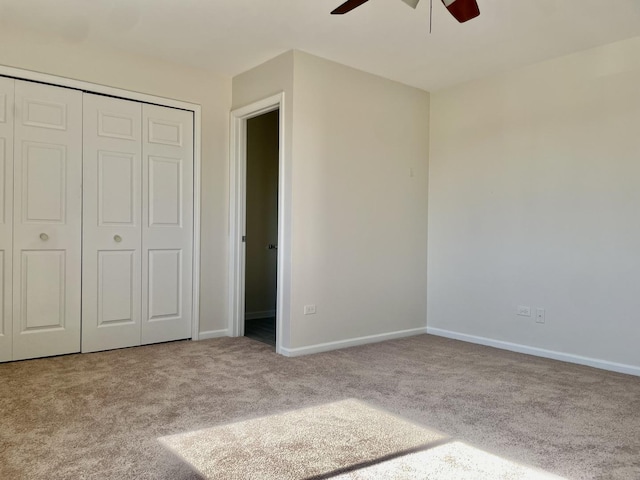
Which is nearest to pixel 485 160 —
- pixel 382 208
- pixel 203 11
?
pixel 382 208

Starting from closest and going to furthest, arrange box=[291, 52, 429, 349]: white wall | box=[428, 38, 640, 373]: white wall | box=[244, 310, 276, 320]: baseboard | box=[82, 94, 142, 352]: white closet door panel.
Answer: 1. box=[428, 38, 640, 373]: white wall
2. box=[82, 94, 142, 352]: white closet door panel
3. box=[291, 52, 429, 349]: white wall
4. box=[244, 310, 276, 320]: baseboard

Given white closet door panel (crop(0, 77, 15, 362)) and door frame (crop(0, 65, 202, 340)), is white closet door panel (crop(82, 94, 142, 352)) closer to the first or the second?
door frame (crop(0, 65, 202, 340))

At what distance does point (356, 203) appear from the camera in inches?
172

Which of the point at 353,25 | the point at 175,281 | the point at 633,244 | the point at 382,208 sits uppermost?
the point at 353,25

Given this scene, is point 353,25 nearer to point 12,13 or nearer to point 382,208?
point 382,208

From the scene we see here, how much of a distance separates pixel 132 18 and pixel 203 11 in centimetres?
54

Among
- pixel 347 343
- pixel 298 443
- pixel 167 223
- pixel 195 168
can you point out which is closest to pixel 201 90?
pixel 195 168

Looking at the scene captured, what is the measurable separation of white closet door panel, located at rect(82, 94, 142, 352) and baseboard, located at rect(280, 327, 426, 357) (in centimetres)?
138

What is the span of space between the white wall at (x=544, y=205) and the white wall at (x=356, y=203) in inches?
10.7

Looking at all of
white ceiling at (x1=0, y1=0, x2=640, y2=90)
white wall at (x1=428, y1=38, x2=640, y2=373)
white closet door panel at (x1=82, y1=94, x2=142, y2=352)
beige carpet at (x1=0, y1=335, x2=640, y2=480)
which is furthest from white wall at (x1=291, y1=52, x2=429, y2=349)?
white closet door panel at (x1=82, y1=94, x2=142, y2=352)

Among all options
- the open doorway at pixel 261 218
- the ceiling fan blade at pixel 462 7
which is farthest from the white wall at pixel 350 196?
the ceiling fan blade at pixel 462 7

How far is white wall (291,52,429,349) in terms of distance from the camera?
13.1ft

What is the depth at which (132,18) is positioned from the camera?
3357 millimetres

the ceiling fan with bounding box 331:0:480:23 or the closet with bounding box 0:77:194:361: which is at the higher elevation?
the ceiling fan with bounding box 331:0:480:23
